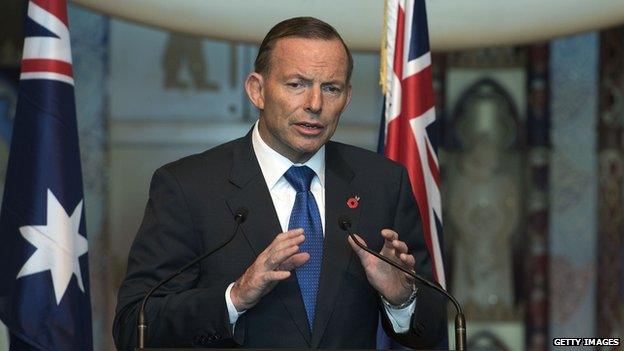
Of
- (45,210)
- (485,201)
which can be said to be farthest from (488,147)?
(45,210)

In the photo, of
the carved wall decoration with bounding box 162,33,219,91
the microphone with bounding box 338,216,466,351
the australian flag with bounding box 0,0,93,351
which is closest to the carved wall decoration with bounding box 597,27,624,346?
the carved wall decoration with bounding box 162,33,219,91

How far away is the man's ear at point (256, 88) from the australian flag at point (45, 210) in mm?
792

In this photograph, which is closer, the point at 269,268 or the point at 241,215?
the point at 269,268

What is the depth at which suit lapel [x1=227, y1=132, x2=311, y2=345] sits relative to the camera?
2.54m

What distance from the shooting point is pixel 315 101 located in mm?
2541

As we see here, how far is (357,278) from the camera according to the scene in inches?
102

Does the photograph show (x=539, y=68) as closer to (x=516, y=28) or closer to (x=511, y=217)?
(x=511, y=217)

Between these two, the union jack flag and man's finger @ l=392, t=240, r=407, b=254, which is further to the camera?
the union jack flag

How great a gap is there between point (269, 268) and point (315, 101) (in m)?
0.41

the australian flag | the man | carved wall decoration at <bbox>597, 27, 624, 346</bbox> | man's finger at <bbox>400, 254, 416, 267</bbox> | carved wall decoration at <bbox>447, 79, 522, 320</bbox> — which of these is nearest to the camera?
man's finger at <bbox>400, 254, 416, 267</bbox>

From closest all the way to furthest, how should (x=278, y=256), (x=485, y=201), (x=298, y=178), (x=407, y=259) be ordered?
(x=278, y=256)
(x=407, y=259)
(x=298, y=178)
(x=485, y=201)

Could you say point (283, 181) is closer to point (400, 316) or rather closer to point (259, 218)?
point (259, 218)

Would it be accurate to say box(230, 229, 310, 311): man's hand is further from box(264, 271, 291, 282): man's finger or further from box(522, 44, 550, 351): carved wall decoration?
box(522, 44, 550, 351): carved wall decoration

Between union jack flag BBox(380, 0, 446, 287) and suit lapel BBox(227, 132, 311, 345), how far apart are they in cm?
90
